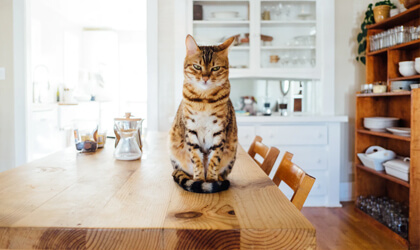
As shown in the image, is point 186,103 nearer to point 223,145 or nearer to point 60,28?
point 223,145

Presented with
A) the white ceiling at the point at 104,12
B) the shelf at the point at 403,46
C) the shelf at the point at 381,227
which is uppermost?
the white ceiling at the point at 104,12

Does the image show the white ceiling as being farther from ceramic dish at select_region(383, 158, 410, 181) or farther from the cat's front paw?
the cat's front paw

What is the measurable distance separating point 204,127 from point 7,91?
3.04 m

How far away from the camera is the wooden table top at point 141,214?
590mm

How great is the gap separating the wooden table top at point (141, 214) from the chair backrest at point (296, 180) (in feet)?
0.32

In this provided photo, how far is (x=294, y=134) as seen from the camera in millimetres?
3051

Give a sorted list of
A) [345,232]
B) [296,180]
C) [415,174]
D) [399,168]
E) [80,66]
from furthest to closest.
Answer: [80,66], [345,232], [399,168], [415,174], [296,180]

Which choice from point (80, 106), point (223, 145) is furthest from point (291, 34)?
point (80, 106)

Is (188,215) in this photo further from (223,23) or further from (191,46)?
(223,23)

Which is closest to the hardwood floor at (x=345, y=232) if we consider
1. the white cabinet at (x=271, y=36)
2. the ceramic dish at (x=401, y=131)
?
the ceramic dish at (x=401, y=131)

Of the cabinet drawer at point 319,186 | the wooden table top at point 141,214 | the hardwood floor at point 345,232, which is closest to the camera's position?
the wooden table top at point 141,214

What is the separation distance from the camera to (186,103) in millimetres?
853

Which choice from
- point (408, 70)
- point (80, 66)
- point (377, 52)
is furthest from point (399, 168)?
point (80, 66)

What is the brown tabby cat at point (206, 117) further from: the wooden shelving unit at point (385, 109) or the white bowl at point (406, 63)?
the white bowl at point (406, 63)
